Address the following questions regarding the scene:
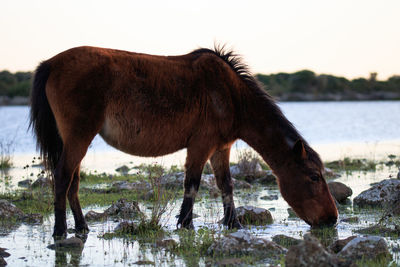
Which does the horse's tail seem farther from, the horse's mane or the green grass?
the green grass

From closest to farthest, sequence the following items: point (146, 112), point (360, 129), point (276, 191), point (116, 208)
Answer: point (146, 112) → point (116, 208) → point (276, 191) → point (360, 129)

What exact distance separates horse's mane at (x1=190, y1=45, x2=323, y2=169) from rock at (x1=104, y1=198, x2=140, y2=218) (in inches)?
96.0

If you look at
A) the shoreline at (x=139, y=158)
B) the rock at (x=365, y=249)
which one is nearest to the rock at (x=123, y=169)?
the shoreline at (x=139, y=158)

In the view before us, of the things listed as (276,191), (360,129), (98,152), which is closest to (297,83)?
(360,129)

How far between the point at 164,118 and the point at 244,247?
6.84ft

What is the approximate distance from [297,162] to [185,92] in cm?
174

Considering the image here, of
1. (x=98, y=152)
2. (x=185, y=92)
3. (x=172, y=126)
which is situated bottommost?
(x=98, y=152)

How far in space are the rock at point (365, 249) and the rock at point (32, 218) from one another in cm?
440

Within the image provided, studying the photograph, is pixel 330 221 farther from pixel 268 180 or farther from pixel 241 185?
pixel 268 180

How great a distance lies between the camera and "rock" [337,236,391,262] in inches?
204

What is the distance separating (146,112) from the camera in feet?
21.8

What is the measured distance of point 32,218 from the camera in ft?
24.7

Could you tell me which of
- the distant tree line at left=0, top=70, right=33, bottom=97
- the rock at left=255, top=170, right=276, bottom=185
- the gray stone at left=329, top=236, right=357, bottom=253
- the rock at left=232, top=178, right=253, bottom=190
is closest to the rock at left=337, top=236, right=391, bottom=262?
the gray stone at left=329, top=236, right=357, bottom=253

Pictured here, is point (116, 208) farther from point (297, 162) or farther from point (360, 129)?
point (360, 129)
